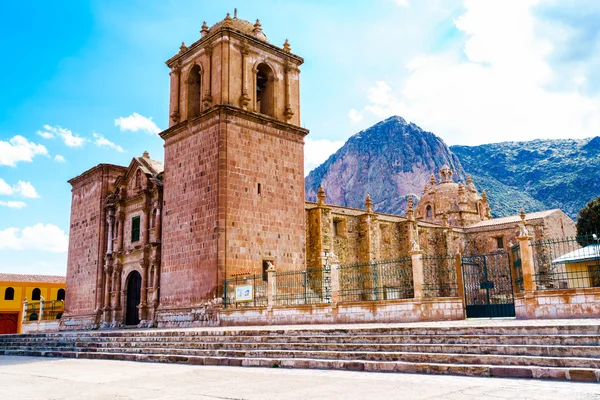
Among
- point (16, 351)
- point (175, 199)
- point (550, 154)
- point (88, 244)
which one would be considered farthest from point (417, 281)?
point (550, 154)

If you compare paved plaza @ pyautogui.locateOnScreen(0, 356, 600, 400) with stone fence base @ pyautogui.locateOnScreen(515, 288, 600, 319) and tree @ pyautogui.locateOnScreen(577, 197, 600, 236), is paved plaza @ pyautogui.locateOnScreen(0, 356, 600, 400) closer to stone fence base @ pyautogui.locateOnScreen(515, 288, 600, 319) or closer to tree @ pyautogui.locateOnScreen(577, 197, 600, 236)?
stone fence base @ pyautogui.locateOnScreen(515, 288, 600, 319)

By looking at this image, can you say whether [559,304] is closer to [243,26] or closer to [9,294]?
[243,26]

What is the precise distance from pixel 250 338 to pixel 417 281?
14.3ft

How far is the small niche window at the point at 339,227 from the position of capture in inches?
1021

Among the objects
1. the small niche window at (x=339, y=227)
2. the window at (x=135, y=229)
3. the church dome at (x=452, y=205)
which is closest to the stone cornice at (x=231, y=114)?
the window at (x=135, y=229)

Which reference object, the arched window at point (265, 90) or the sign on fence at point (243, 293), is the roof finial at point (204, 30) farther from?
the sign on fence at point (243, 293)

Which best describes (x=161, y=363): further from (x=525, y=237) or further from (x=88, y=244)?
(x=88, y=244)

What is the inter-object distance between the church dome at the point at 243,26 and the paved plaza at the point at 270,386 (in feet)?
49.3

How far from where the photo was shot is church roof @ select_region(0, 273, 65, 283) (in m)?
43.2

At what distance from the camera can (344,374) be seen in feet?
25.2

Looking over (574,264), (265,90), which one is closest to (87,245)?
(265,90)

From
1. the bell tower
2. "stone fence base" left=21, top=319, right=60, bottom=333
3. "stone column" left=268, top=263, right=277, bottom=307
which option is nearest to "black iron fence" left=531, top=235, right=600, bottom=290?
"stone column" left=268, top=263, right=277, bottom=307

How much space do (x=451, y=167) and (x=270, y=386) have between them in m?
99.2

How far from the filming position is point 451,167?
100938mm
